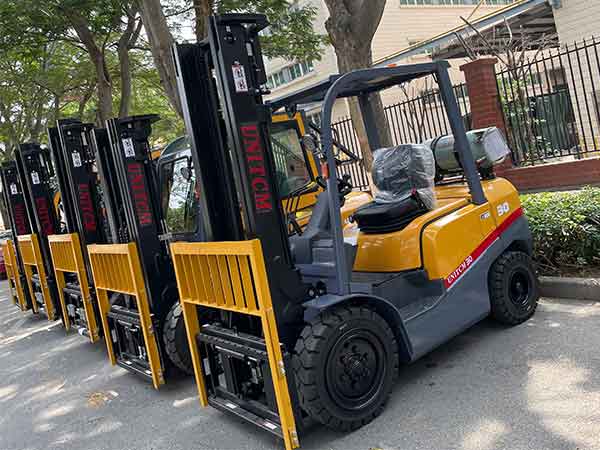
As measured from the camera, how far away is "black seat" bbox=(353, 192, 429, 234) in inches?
184

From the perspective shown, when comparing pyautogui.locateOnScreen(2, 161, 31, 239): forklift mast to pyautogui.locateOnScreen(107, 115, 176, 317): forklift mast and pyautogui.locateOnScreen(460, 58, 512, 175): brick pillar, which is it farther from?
pyautogui.locateOnScreen(460, 58, 512, 175): brick pillar

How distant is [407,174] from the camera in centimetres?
481

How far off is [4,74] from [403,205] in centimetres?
1582

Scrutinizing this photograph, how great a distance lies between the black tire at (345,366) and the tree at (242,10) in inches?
201

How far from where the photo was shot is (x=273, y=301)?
383 centimetres

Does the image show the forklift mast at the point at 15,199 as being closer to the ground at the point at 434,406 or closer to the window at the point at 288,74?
the ground at the point at 434,406

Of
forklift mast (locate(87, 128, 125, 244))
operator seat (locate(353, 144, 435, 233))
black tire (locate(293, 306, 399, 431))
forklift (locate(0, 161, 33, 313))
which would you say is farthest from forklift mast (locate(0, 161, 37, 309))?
black tire (locate(293, 306, 399, 431))

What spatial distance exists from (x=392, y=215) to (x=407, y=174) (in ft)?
1.29

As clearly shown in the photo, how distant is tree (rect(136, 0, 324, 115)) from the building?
9.27m

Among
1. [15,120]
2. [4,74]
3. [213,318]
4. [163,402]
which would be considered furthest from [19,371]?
[15,120]

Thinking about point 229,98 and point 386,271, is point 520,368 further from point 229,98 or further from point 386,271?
point 229,98

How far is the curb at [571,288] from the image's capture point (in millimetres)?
5441

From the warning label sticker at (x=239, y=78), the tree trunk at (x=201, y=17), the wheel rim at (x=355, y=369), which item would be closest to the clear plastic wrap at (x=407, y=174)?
the wheel rim at (x=355, y=369)

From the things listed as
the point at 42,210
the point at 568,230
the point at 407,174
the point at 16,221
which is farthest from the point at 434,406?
the point at 16,221
